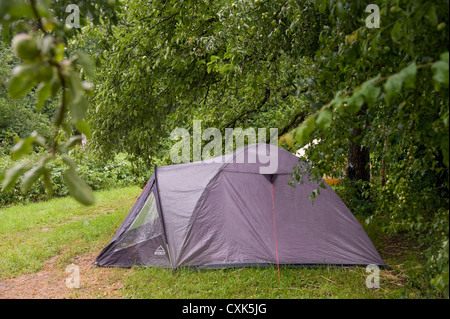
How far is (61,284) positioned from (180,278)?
1.42 meters

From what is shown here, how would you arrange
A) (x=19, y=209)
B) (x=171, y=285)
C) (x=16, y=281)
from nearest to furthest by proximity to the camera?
(x=171, y=285) < (x=16, y=281) < (x=19, y=209)

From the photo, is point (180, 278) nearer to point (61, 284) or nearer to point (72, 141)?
point (61, 284)

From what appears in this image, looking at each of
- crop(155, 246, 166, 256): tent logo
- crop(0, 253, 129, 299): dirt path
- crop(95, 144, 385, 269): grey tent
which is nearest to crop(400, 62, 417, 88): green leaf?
crop(95, 144, 385, 269): grey tent

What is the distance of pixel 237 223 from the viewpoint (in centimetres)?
461

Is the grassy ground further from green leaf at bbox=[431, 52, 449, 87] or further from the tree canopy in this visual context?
green leaf at bbox=[431, 52, 449, 87]

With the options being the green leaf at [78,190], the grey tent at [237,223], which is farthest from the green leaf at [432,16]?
the grey tent at [237,223]

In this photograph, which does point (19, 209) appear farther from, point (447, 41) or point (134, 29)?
point (447, 41)

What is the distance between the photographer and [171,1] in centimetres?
494

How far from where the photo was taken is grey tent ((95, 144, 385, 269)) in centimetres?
452

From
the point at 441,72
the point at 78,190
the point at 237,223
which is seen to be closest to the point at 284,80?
the point at 237,223

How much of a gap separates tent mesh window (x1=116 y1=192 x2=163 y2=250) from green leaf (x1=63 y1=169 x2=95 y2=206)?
3793 millimetres

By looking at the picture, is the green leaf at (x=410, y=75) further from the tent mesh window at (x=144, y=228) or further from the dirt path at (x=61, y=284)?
the tent mesh window at (x=144, y=228)
